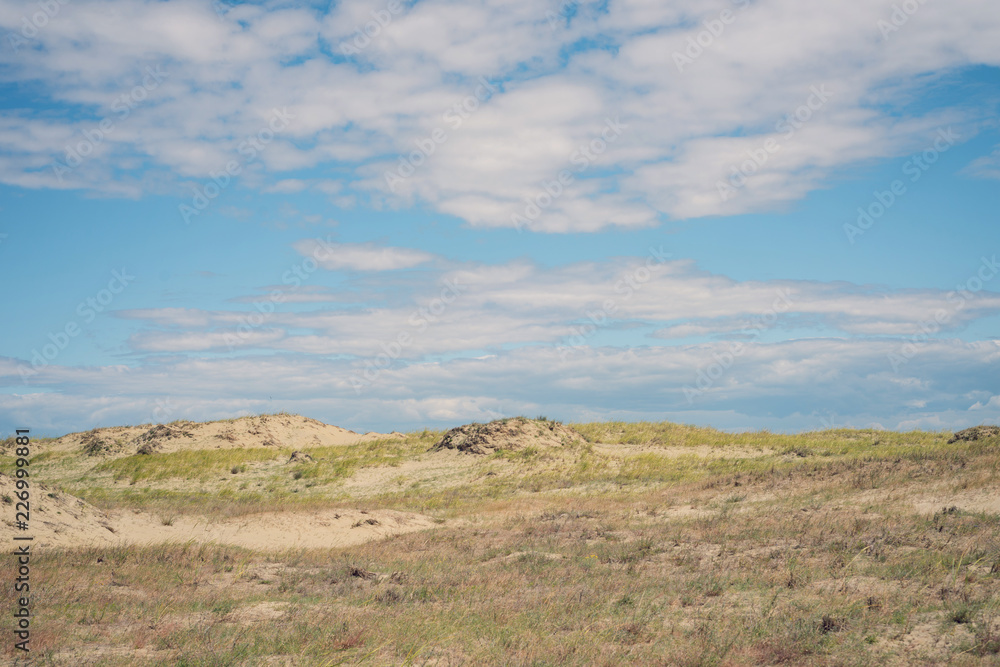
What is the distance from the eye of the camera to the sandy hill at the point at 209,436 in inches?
1820

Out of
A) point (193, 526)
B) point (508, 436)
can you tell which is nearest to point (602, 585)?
point (193, 526)

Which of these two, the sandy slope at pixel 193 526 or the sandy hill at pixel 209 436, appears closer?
the sandy slope at pixel 193 526

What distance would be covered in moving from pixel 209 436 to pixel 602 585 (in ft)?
139

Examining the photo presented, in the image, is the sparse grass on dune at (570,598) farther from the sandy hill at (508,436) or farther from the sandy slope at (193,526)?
the sandy hill at (508,436)

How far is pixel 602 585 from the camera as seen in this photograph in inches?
498

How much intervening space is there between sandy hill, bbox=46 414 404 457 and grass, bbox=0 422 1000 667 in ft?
76.0

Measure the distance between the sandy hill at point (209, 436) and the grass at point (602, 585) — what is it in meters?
23.2

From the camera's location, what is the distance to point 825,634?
9.40m

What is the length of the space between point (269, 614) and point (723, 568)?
9.17 m

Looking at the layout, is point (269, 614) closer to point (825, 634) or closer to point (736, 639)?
point (736, 639)

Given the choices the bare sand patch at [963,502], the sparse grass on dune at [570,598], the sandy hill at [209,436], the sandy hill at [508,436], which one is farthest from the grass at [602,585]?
the sandy hill at [209,436]

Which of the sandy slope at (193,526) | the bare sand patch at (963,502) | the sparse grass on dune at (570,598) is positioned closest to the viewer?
the sparse grass on dune at (570,598)

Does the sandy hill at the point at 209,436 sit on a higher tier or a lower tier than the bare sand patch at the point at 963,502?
higher

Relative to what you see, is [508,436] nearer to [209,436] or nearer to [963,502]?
[209,436]
